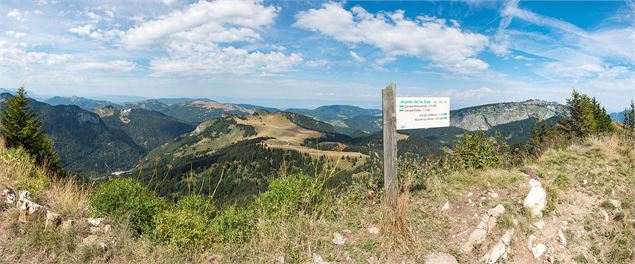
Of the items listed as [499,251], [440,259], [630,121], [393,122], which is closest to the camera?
[440,259]

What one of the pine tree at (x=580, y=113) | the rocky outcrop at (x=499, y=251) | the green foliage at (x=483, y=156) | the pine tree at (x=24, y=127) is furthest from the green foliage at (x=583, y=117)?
the pine tree at (x=24, y=127)

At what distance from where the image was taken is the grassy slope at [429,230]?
214 inches

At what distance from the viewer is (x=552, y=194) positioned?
7.64m

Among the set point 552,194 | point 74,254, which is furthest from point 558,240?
point 74,254

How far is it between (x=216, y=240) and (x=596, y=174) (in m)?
10.1

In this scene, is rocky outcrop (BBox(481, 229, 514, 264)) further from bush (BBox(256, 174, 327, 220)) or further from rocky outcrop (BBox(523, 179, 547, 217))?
bush (BBox(256, 174, 327, 220))

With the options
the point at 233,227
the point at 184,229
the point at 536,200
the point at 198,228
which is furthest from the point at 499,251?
the point at 184,229

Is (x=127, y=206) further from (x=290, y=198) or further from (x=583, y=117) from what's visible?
(x=583, y=117)

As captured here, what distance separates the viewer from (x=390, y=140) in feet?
22.9

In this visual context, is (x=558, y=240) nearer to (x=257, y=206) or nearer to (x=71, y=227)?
(x=257, y=206)

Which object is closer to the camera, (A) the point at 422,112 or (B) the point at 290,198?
(B) the point at 290,198

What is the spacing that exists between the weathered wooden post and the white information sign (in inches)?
5.7

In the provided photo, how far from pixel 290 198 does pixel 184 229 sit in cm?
197

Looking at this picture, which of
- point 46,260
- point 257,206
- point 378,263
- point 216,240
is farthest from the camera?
point 257,206
